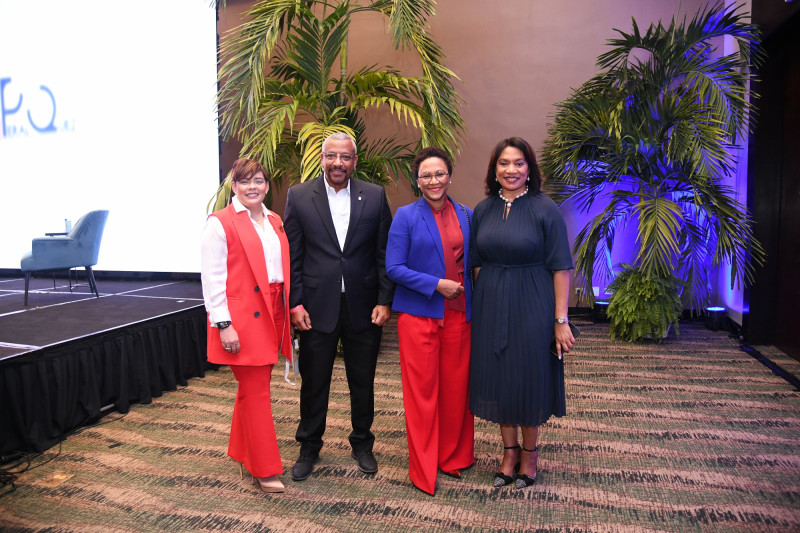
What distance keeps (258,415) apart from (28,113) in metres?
5.16

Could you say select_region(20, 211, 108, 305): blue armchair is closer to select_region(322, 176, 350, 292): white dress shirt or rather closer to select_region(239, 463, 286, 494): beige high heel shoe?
select_region(239, 463, 286, 494): beige high heel shoe

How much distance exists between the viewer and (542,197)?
2480 mm

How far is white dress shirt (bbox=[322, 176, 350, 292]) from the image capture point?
2.66 metres

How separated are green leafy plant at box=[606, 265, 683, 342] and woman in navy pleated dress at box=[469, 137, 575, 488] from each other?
2.80 m

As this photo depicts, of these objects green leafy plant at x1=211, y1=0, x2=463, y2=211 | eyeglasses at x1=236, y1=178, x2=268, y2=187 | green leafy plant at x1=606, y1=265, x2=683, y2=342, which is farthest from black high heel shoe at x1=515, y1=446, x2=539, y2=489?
green leafy plant at x1=606, y1=265, x2=683, y2=342

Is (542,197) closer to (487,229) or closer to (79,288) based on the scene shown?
(487,229)

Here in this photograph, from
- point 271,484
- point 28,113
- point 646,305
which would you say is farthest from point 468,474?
point 28,113

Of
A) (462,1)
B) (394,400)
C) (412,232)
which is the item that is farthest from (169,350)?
(462,1)

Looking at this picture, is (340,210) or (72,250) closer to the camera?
(340,210)

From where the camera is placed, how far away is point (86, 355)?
135 inches

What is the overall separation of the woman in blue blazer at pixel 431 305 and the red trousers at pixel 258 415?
0.57m

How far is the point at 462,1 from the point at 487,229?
445 cm

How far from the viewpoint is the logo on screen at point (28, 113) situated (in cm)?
592

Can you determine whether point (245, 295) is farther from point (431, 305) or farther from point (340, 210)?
point (431, 305)
